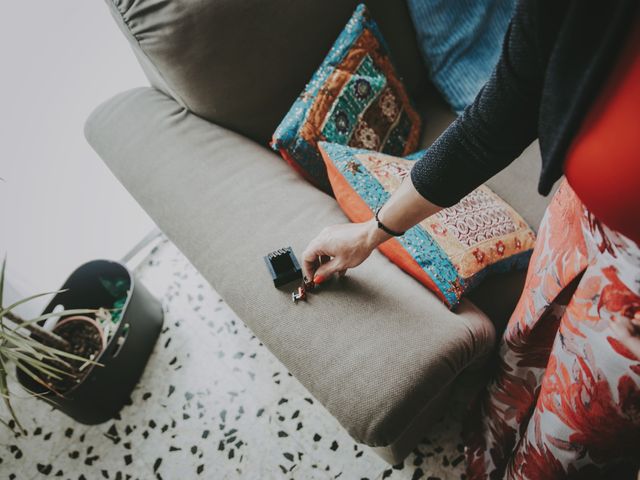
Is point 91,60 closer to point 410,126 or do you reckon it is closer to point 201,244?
point 201,244

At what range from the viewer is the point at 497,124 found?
1.92ft

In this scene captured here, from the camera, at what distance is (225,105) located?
0.97 m

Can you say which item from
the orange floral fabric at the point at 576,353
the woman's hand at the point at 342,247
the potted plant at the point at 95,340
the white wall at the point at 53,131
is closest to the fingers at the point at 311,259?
the woman's hand at the point at 342,247

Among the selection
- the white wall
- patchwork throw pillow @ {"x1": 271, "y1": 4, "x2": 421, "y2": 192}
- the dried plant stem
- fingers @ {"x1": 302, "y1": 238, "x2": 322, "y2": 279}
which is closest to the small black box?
fingers @ {"x1": 302, "y1": 238, "x2": 322, "y2": 279}

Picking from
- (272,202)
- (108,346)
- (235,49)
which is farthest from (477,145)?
(108,346)

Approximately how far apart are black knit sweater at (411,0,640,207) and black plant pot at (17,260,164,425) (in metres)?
0.95

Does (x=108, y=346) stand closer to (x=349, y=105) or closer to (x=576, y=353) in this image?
(x=349, y=105)

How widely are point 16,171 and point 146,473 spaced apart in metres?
0.95

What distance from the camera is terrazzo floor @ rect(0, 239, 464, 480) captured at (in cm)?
112

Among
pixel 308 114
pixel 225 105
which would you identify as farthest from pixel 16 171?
pixel 308 114

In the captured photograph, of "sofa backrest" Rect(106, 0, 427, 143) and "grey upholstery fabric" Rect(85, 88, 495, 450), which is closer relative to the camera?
"grey upholstery fabric" Rect(85, 88, 495, 450)

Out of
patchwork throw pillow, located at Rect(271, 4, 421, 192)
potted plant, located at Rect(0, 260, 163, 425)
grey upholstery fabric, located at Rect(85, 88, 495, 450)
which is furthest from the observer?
potted plant, located at Rect(0, 260, 163, 425)

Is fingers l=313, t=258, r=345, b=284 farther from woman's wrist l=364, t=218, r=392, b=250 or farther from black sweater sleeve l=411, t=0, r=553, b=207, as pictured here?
black sweater sleeve l=411, t=0, r=553, b=207

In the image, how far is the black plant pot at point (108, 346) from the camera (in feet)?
3.47
